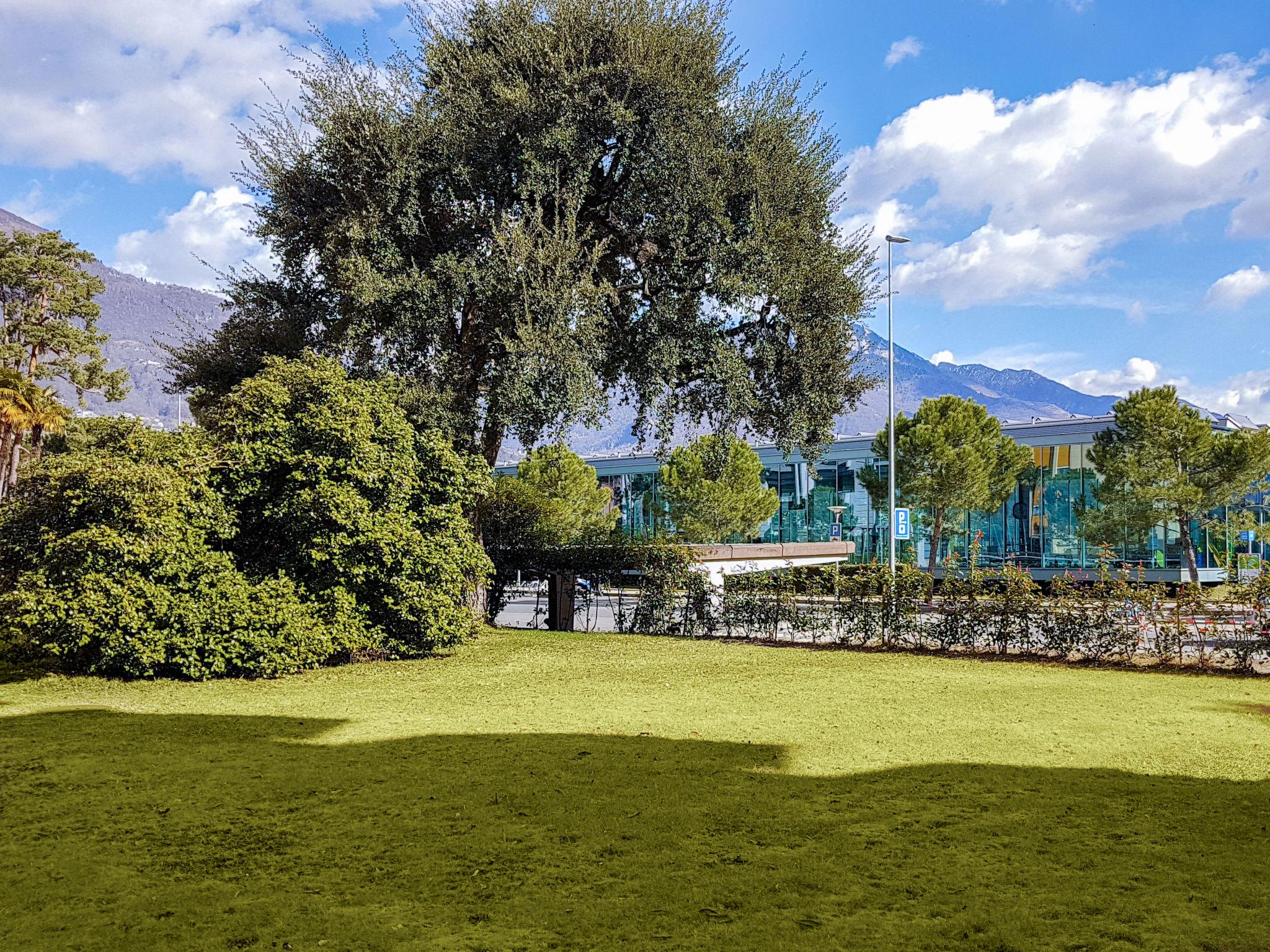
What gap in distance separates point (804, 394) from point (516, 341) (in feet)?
18.8

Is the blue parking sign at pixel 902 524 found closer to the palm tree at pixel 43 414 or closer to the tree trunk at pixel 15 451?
the palm tree at pixel 43 414

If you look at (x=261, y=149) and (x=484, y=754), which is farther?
(x=261, y=149)

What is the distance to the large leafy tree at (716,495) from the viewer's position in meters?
46.3

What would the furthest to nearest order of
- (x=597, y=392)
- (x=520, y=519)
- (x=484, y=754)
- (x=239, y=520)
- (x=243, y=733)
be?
(x=520, y=519), (x=597, y=392), (x=239, y=520), (x=243, y=733), (x=484, y=754)

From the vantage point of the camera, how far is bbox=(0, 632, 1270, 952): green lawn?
431 cm

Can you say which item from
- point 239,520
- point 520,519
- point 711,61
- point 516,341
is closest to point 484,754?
point 239,520

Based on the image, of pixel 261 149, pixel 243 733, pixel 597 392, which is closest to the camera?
pixel 243 733

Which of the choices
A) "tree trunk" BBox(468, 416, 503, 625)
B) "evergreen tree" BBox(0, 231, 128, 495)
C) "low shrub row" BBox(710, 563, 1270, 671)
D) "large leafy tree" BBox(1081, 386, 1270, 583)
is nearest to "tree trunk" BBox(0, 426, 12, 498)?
"evergreen tree" BBox(0, 231, 128, 495)

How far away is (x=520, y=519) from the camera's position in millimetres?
20312

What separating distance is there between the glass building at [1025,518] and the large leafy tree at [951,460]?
1.59m

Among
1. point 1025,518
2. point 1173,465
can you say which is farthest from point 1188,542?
point 1025,518

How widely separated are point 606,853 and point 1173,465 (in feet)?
113

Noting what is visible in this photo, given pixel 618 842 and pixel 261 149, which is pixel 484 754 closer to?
pixel 618 842

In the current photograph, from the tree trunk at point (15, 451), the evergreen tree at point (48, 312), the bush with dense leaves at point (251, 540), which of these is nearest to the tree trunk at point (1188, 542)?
the bush with dense leaves at point (251, 540)
